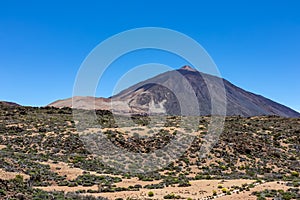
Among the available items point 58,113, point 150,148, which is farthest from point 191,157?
point 58,113

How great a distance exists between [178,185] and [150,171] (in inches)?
299

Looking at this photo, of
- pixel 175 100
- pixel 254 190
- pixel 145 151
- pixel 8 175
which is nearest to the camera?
pixel 254 190

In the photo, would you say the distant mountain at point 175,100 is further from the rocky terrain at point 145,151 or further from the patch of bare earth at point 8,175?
the patch of bare earth at point 8,175

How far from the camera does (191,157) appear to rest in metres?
38.8

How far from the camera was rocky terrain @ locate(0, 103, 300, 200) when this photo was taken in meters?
23.0

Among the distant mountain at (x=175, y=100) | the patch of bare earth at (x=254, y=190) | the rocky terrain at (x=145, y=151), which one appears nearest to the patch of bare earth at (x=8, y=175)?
the rocky terrain at (x=145, y=151)

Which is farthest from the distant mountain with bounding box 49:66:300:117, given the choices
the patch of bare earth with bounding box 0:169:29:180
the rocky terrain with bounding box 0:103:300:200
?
the patch of bare earth with bounding box 0:169:29:180

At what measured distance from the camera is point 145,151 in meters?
40.1

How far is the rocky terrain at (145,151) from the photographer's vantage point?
2295 centimetres

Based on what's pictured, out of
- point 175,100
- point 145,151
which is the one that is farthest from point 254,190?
Answer: point 175,100

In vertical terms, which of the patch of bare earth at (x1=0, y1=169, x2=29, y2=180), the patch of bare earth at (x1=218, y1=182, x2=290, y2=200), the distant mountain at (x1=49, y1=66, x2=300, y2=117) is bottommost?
the patch of bare earth at (x1=218, y1=182, x2=290, y2=200)

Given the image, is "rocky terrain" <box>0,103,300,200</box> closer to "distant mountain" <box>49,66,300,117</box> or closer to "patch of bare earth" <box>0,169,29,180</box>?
"patch of bare earth" <box>0,169,29,180</box>

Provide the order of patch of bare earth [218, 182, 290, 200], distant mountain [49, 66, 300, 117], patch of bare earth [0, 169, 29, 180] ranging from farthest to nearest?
distant mountain [49, 66, 300, 117]
patch of bare earth [0, 169, 29, 180]
patch of bare earth [218, 182, 290, 200]

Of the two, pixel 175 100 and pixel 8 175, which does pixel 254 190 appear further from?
pixel 175 100
